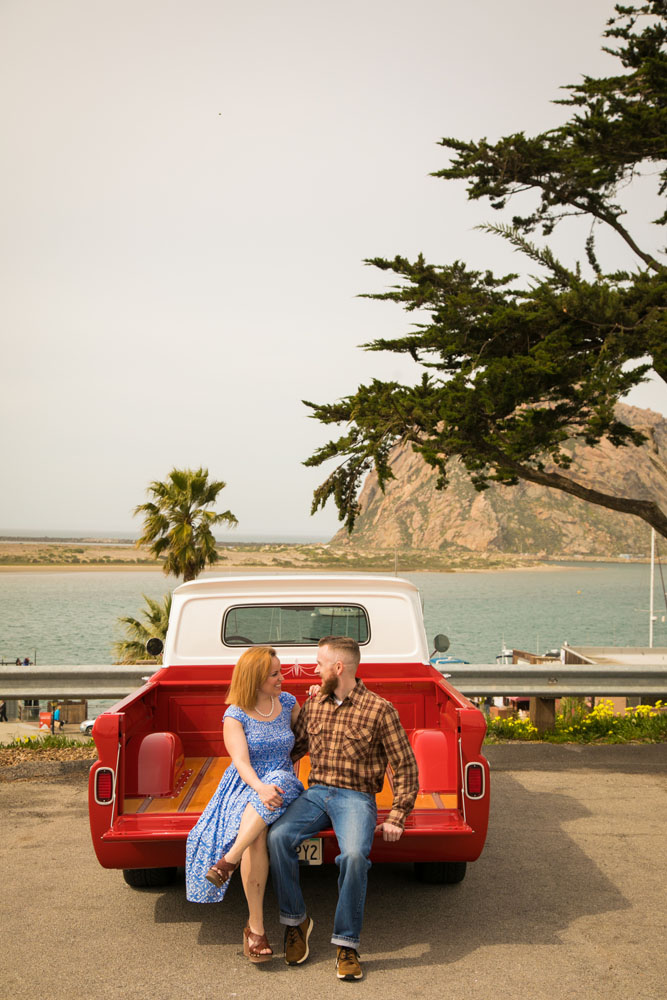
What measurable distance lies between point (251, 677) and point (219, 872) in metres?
0.87

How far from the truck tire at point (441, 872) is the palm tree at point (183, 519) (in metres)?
21.4

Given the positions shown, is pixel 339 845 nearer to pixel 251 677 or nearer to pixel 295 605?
pixel 251 677

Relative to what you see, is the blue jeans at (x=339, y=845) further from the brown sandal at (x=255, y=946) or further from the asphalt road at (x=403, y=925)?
the asphalt road at (x=403, y=925)

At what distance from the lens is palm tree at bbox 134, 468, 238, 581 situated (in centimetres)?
2616

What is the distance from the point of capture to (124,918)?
4578mm

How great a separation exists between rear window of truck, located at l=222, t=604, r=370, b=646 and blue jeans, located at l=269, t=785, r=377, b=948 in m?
2.02

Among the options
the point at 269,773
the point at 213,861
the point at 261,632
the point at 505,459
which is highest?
the point at 505,459

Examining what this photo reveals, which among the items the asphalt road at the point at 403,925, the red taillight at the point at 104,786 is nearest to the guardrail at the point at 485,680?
the asphalt road at the point at 403,925

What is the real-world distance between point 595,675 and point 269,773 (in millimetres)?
5261

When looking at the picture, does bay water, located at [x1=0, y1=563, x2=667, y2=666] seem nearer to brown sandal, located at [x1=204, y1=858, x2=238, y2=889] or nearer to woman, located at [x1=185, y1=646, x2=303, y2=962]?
woman, located at [x1=185, y1=646, x2=303, y2=962]

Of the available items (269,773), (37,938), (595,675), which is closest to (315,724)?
(269,773)

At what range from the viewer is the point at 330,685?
4383mm

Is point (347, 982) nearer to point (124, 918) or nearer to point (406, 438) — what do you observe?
point (124, 918)

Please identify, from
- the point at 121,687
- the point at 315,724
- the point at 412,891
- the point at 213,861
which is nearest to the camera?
the point at 213,861
